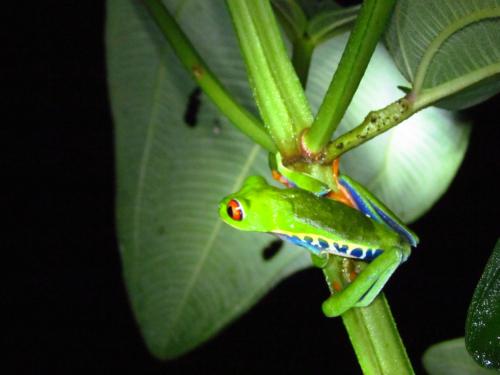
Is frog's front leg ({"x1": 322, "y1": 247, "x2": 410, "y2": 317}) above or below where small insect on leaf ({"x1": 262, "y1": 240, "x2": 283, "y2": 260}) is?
above

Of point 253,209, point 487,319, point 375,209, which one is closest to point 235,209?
point 253,209

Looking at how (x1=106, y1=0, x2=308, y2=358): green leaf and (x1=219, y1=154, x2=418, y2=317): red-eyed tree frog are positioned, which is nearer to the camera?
(x1=219, y1=154, x2=418, y2=317): red-eyed tree frog

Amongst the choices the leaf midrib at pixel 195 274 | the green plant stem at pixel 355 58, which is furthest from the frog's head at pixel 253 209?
the leaf midrib at pixel 195 274

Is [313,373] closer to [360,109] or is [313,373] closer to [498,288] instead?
[360,109]

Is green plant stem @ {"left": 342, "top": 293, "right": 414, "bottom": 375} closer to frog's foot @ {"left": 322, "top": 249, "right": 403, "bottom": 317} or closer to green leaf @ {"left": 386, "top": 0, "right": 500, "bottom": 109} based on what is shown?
frog's foot @ {"left": 322, "top": 249, "right": 403, "bottom": 317}

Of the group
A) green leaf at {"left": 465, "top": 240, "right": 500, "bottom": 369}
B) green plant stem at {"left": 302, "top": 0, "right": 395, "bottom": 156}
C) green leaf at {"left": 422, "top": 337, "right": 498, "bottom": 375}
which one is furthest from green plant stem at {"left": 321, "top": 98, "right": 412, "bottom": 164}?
green leaf at {"left": 422, "top": 337, "right": 498, "bottom": 375}

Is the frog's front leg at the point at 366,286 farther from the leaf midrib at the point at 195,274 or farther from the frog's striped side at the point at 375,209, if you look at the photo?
the leaf midrib at the point at 195,274

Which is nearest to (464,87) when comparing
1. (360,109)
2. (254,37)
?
(254,37)
